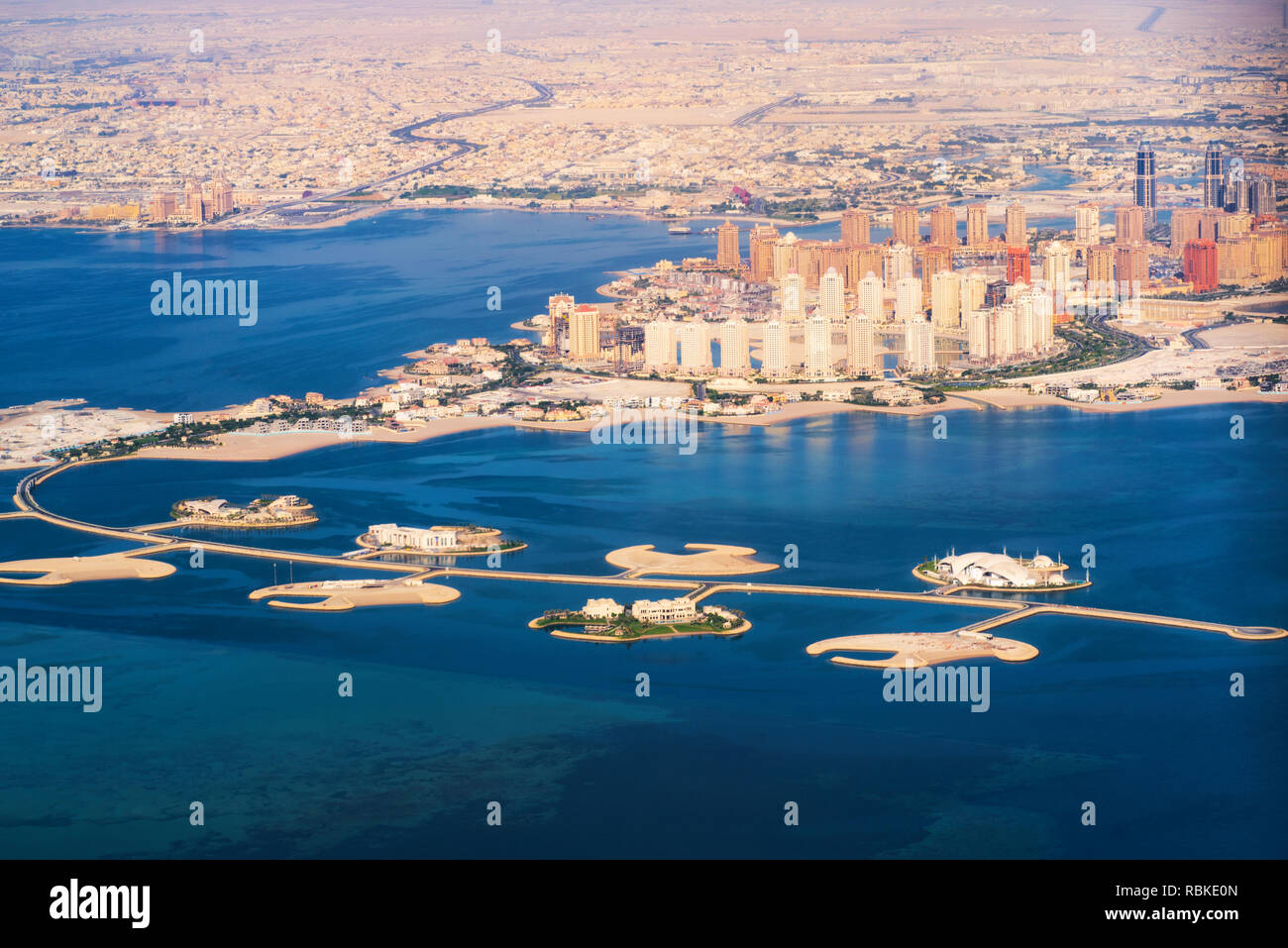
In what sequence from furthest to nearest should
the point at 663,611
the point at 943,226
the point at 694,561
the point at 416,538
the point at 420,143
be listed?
the point at 420,143 → the point at 943,226 → the point at 416,538 → the point at 694,561 → the point at 663,611

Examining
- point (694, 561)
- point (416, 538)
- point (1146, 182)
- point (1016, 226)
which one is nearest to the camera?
point (694, 561)

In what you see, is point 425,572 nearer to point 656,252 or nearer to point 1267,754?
point 1267,754

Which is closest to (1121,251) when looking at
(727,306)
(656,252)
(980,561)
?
(727,306)

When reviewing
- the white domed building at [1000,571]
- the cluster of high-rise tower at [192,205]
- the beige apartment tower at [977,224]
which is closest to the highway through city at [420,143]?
the cluster of high-rise tower at [192,205]

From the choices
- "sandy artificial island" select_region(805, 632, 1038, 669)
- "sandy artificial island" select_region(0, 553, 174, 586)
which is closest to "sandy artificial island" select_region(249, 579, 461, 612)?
"sandy artificial island" select_region(0, 553, 174, 586)

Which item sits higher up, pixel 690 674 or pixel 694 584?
pixel 694 584

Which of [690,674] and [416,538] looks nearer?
[690,674]

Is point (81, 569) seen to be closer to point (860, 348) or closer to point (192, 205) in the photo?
point (860, 348)

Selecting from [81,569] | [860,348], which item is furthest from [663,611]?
[860,348]

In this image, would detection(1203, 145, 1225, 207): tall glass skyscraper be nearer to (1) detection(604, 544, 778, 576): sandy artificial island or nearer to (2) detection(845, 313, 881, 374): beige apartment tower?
(2) detection(845, 313, 881, 374): beige apartment tower
